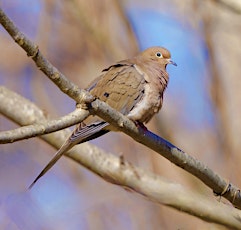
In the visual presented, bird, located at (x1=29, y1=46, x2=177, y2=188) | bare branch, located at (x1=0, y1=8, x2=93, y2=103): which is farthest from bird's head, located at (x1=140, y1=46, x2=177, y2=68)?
bare branch, located at (x1=0, y1=8, x2=93, y2=103)

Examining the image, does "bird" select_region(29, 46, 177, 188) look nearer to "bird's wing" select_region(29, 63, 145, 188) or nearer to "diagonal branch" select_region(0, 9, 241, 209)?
"bird's wing" select_region(29, 63, 145, 188)

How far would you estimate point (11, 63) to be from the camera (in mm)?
5375

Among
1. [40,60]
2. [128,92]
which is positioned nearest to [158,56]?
[128,92]

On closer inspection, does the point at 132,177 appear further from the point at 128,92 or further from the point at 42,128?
the point at 42,128

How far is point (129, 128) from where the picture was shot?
2.43 meters

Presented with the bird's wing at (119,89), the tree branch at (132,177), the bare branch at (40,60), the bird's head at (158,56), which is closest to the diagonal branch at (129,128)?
the bare branch at (40,60)

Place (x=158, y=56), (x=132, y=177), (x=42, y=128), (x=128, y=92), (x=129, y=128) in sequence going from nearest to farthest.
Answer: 1. (x=42, y=128)
2. (x=129, y=128)
3. (x=128, y=92)
4. (x=132, y=177)
5. (x=158, y=56)

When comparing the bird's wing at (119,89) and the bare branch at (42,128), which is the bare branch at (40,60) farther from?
the bird's wing at (119,89)

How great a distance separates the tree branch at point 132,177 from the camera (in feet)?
9.77

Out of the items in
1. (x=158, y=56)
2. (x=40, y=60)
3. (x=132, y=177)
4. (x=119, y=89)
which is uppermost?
(x=158, y=56)

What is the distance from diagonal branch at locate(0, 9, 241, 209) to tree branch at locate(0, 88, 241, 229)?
30 cm

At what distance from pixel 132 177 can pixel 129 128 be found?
3.06 ft

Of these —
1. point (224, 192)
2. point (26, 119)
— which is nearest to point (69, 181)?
point (26, 119)

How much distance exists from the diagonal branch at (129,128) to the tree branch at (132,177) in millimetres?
303
